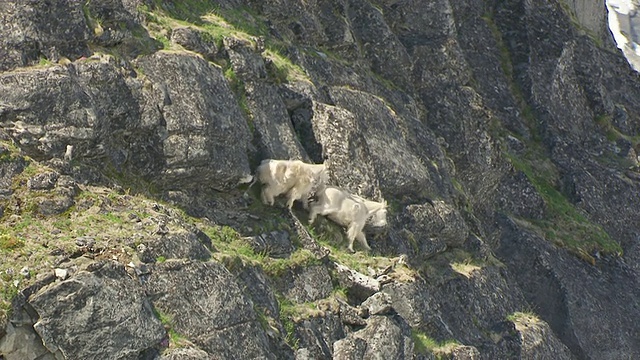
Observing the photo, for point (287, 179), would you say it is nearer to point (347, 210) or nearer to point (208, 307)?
point (347, 210)

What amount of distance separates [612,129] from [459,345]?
24501mm

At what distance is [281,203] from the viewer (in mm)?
26219

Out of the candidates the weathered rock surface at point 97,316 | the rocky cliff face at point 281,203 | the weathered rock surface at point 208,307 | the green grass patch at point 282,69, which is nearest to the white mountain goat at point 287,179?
the rocky cliff face at point 281,203

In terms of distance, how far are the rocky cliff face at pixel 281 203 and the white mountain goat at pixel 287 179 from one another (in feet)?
1.62

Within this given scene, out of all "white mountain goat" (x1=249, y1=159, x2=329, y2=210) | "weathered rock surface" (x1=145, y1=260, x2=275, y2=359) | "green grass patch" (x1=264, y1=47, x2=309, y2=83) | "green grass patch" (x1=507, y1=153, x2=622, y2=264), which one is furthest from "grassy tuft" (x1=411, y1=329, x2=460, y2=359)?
"green grass patch" (x1=507, y1=153, x2=622, y2=264)

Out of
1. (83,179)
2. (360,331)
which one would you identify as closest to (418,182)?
(360,331)

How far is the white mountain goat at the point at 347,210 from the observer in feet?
87.6

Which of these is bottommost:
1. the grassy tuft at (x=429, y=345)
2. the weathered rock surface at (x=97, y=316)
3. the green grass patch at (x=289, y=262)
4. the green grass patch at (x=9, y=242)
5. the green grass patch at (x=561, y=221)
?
the green grass patch at (x=561, y=221)

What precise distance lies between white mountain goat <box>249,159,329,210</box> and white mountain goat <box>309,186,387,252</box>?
1.68ft

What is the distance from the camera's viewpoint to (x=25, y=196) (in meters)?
20.2

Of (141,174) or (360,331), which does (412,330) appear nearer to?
(360,331)

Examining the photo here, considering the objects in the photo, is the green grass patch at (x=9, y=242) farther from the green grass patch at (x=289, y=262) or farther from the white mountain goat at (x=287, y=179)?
the white mountain goat at (x=287, y=179)

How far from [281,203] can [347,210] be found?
1867 mm

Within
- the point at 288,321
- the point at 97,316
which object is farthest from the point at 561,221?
the point at 97,316
